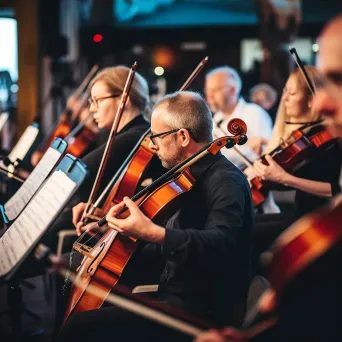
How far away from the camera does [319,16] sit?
1330 centimetres

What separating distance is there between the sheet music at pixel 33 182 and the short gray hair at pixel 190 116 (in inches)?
19.4

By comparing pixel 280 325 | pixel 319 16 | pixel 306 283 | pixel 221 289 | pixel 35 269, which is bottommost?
pixel 35 269

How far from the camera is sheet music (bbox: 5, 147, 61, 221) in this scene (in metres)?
2.41

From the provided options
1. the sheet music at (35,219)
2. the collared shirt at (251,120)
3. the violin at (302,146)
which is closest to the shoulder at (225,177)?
the sheet music at (35,219)

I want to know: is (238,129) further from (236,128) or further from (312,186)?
(312,186)

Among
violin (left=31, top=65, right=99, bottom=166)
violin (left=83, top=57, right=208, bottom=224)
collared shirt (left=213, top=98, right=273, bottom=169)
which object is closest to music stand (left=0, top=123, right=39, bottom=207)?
violin (left=31, top=65, right=99, bottom=166)

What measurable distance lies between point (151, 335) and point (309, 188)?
135 centimetres

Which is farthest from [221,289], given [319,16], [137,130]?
[319,16]

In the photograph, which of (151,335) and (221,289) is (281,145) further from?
(151,335)

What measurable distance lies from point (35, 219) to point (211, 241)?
51 centimetres

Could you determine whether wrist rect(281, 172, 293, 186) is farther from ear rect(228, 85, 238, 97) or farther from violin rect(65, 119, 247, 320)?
ear rect(228, 85, 238, 97)

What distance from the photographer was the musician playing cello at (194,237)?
1800 millimetres

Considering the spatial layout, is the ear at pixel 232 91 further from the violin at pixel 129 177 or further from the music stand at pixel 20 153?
the violin at pixel 129 177

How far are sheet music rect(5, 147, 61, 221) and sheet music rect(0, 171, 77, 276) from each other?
437mm
